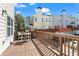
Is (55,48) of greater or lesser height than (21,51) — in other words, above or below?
above

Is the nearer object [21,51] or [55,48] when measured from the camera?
[55,48]

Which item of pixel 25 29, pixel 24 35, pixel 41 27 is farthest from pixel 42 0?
pixel 24 35

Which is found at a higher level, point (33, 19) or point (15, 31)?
point (33, 19)

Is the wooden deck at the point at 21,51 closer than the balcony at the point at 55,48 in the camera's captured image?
No

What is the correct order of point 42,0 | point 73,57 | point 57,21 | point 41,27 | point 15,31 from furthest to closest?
point 15,31
point 41,27
point 57,21
point 42,0
point 73,57

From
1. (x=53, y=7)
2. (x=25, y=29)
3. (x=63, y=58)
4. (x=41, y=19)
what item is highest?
(x=53, y=7)

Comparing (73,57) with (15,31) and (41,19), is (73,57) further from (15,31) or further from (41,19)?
(15,31)

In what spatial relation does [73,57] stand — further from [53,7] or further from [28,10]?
[28,10]

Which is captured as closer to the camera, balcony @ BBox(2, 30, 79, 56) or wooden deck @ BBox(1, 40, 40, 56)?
balcony @ BBox(2, 30, 79, 56)

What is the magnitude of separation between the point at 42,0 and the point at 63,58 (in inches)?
54.2

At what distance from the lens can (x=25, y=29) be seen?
24.2ft

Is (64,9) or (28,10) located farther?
(28,10)

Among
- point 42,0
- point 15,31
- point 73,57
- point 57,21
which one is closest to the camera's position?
point 73,57

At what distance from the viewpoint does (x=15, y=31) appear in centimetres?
847
